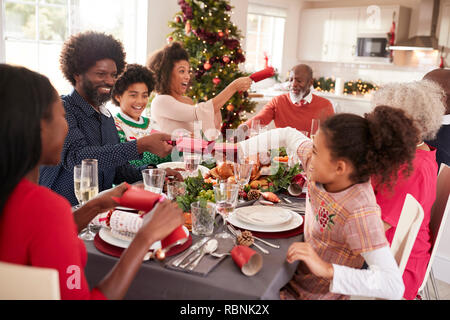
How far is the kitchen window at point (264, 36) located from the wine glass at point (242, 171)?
519 centimetres

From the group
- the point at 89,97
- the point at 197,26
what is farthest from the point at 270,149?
the point at 197,26

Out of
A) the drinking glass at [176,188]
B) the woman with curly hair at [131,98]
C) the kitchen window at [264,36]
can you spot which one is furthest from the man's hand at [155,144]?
the kitchen window at [264,36]

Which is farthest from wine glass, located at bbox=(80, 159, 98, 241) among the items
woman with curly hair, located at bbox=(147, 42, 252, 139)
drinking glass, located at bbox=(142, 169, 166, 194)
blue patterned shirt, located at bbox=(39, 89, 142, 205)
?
woman with curly hair, located at bbox=(147, 42, 252, 139)

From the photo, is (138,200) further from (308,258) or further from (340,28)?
(340,28)

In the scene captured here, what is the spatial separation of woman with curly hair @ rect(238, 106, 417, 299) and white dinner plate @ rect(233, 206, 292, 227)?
11 cm

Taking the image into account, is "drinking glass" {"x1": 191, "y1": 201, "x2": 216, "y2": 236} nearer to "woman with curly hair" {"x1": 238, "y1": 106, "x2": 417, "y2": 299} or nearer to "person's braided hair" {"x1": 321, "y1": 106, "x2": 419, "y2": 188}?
"woman with curly hair" {"x1": 238, "y1": 106, "x2": 417, "y2": 299}

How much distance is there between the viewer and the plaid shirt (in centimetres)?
120

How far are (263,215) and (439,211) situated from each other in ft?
2.79

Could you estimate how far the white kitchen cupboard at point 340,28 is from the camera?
238 inches

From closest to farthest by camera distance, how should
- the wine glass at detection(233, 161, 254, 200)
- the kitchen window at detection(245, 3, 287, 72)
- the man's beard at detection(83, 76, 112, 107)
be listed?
the wine glass at detection(233, 161, 254, 200)
the man's beard at detection(83, 76, 112, 107)
the kitchen window at detection(245, 3, 287, 72)

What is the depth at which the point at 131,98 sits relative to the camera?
254 centimetres

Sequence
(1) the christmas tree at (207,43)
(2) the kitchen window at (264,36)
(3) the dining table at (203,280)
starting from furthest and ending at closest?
(2) the kitchen window at (264,36) → (1) the christmas tree at (207,43) → (3) the dining table at (203,280)

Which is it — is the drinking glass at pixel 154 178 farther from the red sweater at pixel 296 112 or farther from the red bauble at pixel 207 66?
the red bauble at pixel 207 66
